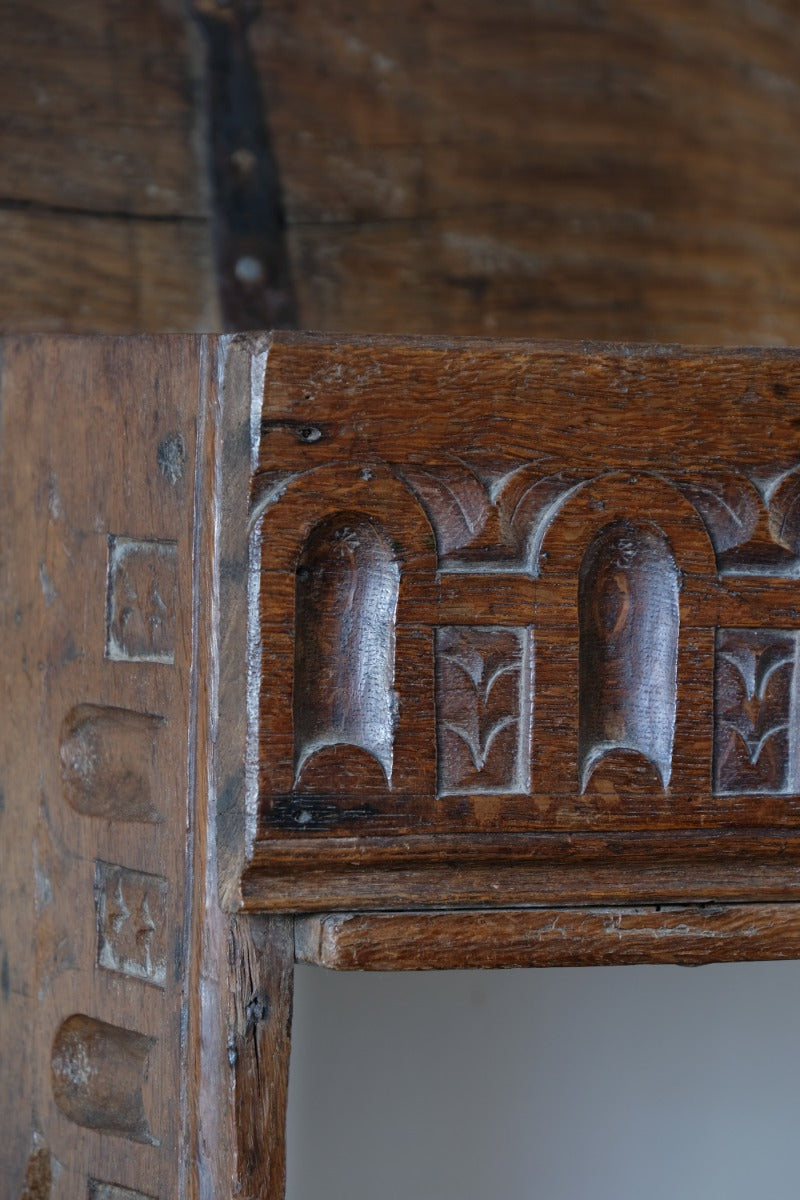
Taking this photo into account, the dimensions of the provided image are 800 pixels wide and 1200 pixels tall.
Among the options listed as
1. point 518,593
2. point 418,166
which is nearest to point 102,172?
point 418,166

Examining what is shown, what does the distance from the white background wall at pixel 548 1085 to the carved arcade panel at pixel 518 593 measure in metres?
0.54

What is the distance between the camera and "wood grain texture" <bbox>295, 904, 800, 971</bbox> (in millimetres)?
663

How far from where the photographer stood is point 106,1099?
771mm

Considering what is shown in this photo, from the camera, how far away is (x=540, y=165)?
44.5 inches

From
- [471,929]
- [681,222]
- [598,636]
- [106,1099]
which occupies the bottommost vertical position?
[106,1099]

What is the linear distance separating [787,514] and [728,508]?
31mm

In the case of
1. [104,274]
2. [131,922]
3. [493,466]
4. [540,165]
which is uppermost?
[540,165]

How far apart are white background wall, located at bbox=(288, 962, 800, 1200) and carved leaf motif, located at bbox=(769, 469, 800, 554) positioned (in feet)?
1.95

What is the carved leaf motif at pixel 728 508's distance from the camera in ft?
2.25

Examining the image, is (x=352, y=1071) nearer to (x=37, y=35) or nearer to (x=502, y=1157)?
(x=502, y=1157)

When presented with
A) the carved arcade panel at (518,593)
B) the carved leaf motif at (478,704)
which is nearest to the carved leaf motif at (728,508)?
the carved arcade panel at (518,593)

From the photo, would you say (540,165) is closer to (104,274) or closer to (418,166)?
(418,166)

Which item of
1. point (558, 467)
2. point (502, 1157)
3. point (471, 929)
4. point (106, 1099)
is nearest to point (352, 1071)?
point (502, 1157)

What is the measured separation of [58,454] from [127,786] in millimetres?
194
